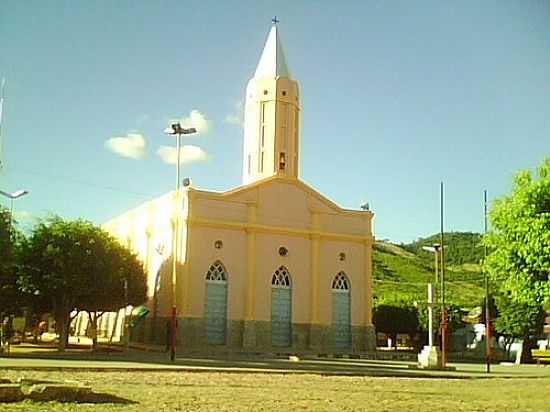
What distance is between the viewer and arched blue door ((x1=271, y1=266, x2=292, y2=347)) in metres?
46.5

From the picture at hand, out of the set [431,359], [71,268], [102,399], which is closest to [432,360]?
[431,359]

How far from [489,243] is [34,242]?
2331cm

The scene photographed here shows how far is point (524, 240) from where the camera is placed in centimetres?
2428

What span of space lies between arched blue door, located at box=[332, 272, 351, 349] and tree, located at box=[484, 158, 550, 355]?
22.3 metres

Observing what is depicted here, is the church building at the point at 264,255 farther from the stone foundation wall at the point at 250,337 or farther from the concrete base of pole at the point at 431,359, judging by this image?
the concrete base of pole at the point at 431,359

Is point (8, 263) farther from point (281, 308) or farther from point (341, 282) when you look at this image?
point (341, 282)

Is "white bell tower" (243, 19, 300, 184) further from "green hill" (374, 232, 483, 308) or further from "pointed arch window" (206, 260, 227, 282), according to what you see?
"green hill" (374, 232, 483, 308)

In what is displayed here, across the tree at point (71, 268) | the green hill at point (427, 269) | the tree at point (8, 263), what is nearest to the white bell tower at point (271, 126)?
the tree at point (71, 268)

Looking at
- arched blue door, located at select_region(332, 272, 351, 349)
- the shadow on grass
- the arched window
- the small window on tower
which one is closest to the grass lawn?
the shadow on grass

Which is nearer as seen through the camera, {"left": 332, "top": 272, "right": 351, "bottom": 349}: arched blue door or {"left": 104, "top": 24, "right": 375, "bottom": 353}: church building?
{"left": 104, "top": 24, "right": 375, "bottom": 353}: church building

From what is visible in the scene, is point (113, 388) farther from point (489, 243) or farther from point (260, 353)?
point (260, 353)

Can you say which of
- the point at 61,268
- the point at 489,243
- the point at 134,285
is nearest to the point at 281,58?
the point at 134,285

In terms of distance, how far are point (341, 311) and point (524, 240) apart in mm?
25333

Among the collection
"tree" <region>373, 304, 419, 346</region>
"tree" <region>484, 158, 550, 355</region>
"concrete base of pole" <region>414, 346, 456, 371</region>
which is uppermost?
"tree" <region>484, 158, 550, 355</region>
